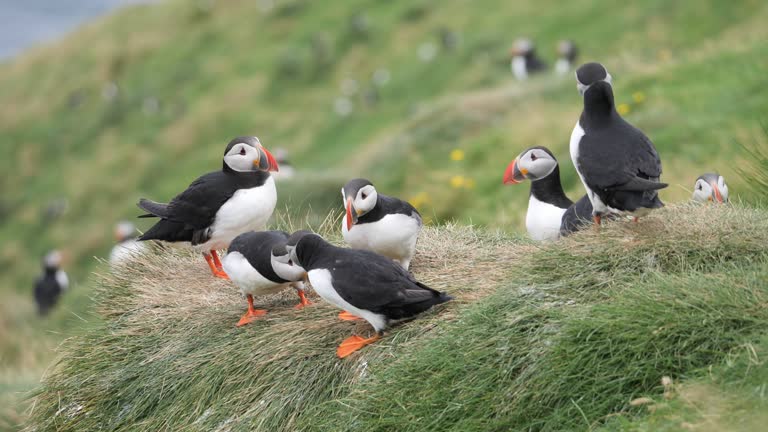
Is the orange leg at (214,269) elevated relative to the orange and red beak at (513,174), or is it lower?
lower

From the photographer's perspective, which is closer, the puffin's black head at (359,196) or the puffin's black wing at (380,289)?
the puffin's black wing at (380,289)

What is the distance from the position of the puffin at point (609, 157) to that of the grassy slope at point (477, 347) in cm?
17

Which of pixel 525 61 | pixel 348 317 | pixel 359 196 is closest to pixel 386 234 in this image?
pixel 359 196

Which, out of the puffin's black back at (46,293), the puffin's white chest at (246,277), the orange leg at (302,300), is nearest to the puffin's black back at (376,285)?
the puffin's white chest at (246,277)

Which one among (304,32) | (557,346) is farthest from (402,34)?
(557,346)

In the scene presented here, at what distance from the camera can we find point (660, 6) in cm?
1964

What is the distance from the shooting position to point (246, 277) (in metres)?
4.89

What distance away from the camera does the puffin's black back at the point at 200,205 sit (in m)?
5.57

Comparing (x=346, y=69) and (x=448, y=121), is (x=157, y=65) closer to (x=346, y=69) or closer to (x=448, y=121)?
(x=346, y=69)

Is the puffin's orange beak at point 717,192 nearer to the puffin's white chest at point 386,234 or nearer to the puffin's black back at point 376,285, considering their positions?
the puffin's white chest at point 386,234

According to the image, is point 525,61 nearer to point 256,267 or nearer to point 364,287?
point 256,267

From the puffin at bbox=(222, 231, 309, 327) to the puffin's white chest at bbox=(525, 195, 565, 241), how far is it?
1.71m

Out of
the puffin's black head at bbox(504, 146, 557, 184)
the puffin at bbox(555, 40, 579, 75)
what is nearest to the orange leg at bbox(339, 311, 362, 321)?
the puffin's black head at bbox(504, 146, 557, 184)

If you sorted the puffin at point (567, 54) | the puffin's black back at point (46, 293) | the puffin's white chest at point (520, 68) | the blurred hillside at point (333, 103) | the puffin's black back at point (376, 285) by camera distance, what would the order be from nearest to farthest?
1. the puffin's black back at point (376, 285)
2. the blurred hillside at point (333, 103)
3. the puffin's black back at point (46, 293)
4. the puffin at point (567, 54)
5. the puffin's white chest at point (520, 68)
